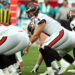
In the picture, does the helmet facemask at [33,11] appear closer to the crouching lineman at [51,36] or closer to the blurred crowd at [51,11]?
the crouching lineman at [51,36]

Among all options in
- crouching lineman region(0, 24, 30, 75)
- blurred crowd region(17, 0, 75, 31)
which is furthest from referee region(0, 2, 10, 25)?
crouching lineman region(0, 24, 30, 75)

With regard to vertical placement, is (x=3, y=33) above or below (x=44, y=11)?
above

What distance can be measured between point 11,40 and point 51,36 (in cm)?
113

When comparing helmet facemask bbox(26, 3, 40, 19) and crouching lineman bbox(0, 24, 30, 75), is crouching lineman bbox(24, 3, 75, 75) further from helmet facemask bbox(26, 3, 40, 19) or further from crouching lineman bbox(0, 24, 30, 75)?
crouching lineman bbox(0, 24, 30, 75)

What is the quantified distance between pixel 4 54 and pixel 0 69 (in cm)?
34

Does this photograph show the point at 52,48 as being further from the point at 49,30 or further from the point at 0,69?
the point at 0,69

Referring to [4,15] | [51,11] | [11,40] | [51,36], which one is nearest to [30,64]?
[51,36]

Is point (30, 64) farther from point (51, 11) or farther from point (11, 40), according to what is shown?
point (51, 11)

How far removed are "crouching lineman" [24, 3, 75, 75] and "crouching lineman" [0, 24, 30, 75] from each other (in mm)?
756

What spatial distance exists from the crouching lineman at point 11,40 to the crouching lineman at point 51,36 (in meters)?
0.76

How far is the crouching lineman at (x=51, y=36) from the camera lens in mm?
7656

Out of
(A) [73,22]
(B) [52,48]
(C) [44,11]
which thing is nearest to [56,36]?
(B) [52,48]

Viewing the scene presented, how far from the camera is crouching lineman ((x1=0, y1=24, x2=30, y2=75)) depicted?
268 inches

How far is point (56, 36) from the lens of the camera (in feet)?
25.2
